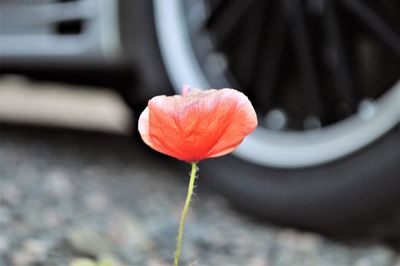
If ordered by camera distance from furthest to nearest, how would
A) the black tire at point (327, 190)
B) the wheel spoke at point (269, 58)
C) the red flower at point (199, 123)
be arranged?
the wheel spoke at point (269, 58)
the black tire at point (327, 190)
the red flower at point (199, 123)

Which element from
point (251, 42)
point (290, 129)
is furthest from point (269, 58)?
point (290, 129)

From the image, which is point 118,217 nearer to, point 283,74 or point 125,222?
point 125,222

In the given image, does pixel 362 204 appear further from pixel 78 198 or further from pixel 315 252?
pixel 78 198

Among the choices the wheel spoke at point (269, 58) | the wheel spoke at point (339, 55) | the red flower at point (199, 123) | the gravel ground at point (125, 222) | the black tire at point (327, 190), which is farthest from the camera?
the wheel spoke at point (269, 58)

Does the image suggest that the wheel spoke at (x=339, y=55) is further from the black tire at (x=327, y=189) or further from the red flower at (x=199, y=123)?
the red flower at (x=199, y=123)

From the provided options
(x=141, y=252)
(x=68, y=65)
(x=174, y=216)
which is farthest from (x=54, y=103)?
(x=141, y=252)

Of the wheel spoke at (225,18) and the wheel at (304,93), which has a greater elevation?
the wheel spoke at (225,18)

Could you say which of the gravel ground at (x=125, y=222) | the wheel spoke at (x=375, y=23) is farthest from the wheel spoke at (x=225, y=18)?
the gravel ground at (x=125, y=222)
